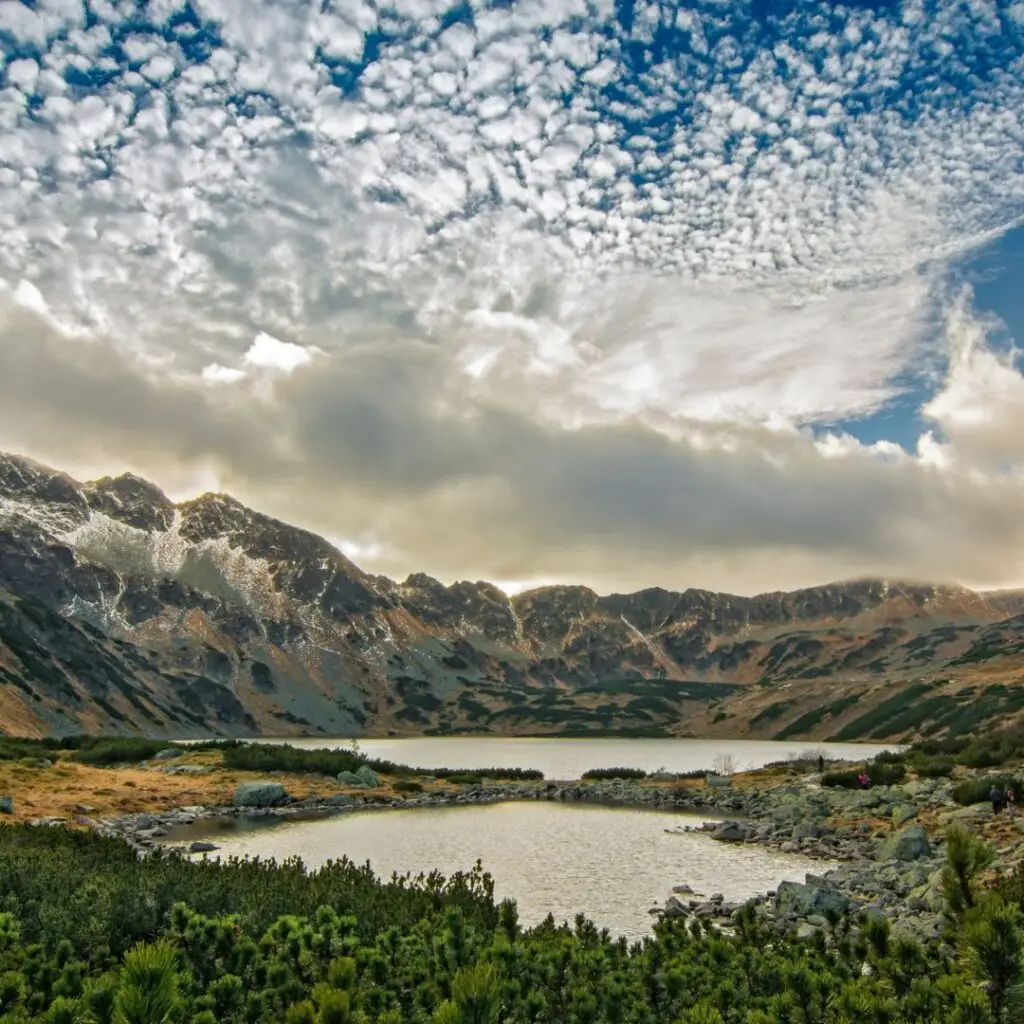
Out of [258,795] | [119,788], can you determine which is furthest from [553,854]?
[119,788]

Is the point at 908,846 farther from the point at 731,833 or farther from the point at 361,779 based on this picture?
the point at 361,779

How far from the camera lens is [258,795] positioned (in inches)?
2087

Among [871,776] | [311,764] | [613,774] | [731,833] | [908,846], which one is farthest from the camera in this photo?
[613,774]

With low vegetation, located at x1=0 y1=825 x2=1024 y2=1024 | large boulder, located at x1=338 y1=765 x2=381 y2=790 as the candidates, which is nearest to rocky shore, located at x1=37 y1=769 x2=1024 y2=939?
large boulder, located at x1=338 y1=765 x2=381 y2=790

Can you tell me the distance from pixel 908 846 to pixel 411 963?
2623cm

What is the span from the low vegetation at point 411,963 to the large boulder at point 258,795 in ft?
114

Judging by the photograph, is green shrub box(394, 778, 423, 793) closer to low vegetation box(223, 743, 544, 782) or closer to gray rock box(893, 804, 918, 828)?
low vegetation box(223, 743, 544, 782)

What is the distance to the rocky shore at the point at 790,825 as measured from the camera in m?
23.1

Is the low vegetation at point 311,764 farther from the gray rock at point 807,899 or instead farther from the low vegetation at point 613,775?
the gray rock at point 807,899

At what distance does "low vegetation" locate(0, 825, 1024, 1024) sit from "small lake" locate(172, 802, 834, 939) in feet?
27.0

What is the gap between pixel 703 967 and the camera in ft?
40.7

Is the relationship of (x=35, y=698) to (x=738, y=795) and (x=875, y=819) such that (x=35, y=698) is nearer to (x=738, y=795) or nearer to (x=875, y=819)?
(x=738, y=795)

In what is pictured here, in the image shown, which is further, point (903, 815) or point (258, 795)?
point (258, 795)

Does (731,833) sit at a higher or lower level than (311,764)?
lower
